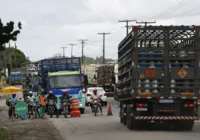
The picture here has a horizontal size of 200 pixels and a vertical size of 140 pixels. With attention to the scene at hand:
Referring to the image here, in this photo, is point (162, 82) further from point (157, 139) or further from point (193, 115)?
point (157, 139)

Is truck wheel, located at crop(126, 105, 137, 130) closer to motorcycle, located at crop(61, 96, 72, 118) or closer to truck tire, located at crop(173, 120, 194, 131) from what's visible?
truck tire, located at crop(173, 120, 194, 131)

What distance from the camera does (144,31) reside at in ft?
63.5

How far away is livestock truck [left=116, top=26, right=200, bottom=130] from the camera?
19.1m

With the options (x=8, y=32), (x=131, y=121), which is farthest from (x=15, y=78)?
(x=8, y=32)

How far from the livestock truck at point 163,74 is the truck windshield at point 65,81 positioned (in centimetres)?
1472

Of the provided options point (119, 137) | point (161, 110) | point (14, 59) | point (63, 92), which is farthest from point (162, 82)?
point (14, 59)

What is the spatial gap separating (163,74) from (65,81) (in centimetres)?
1574

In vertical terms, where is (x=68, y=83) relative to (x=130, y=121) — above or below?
above

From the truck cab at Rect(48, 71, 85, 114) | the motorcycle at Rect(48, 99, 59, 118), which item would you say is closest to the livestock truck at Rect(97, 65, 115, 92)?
the truck cab at Rect(48, 71, 85, 114)

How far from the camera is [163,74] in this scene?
755 inches

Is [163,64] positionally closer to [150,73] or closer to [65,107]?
[150,73]

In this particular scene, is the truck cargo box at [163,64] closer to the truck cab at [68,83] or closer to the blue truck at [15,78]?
the truck cab at [68,83]

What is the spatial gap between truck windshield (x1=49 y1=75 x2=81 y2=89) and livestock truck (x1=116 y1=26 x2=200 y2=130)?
14715 mm

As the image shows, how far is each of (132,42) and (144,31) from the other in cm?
60
